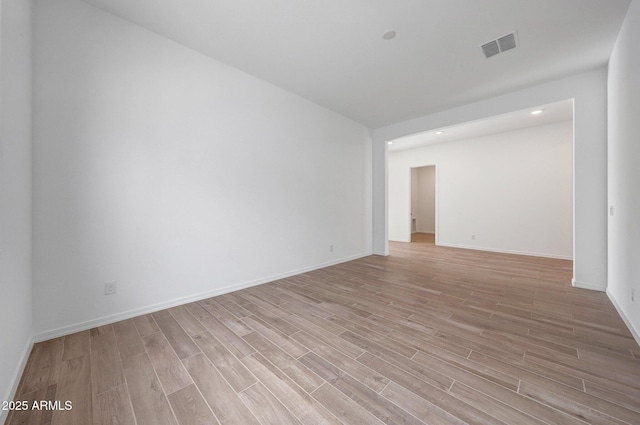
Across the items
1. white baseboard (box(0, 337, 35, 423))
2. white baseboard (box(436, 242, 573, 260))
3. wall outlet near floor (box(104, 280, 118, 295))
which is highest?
wall outlet near floor (box(104, 280, 118, 295))

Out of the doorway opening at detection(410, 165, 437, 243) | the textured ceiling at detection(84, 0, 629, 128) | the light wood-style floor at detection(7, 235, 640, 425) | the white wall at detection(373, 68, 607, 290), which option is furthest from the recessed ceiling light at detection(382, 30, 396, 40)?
the doorway opening at detection(410, 165, 437, 243)

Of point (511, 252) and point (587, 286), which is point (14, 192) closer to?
point (587, 286)

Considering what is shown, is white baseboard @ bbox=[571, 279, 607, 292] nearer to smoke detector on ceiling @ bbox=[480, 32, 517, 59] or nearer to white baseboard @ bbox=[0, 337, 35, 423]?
smoke detector on ceiling @ bbox=[480, 32, 517, 59]

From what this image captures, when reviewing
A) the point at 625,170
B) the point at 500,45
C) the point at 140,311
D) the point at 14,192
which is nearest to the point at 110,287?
the point at 140,311

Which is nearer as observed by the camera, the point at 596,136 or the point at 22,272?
the point at 22,272

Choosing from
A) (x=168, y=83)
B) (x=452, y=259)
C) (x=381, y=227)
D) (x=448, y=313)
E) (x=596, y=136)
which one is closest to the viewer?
(x=448, y=313)

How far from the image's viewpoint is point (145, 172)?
2328mm

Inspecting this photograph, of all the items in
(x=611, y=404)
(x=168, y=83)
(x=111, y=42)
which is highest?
(x=111, y=42)

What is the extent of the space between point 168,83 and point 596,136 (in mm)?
5201

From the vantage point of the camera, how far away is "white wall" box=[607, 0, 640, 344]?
1916 millimetres

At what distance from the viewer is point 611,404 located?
1242 mm

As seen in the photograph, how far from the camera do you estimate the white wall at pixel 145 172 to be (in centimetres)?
192

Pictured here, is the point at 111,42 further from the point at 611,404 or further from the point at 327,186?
the point at 611,404

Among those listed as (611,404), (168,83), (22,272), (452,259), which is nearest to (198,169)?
(168,83)
